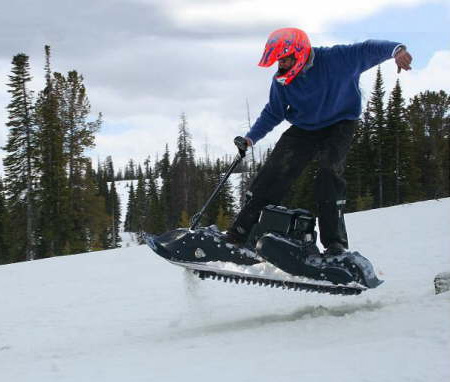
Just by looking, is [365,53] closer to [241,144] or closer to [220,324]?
[241,144]

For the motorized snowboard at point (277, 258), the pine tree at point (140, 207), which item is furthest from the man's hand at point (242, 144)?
the pine tree at point (140, 207)

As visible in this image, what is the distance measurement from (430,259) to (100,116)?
3397cm

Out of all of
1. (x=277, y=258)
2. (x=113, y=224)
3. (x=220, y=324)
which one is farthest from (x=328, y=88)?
(x=113, y=224)

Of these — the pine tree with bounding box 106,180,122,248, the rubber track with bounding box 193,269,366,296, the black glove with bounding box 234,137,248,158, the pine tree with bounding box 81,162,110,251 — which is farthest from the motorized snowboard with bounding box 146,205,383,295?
the pine tree with bounding box 106,180,122,248

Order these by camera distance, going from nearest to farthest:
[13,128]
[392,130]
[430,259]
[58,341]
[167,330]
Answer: [167,330] < [58,341] < [430,259] < [13,128] < [392,130]

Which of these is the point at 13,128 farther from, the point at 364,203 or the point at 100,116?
the point at 364,203

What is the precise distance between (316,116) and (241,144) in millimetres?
900

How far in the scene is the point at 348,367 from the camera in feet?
9.14

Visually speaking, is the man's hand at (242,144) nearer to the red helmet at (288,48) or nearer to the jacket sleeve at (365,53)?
the red helmet at (288,48)

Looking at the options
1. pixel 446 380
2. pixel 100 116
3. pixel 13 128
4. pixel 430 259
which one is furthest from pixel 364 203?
pixel 446 380

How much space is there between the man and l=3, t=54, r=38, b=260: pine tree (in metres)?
32.2

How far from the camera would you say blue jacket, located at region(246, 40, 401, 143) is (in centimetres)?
453

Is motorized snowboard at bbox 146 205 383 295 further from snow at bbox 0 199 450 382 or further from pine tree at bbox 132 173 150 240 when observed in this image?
pine tree at bbox 132 173 150 240

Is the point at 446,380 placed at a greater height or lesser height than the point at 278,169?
lesser
